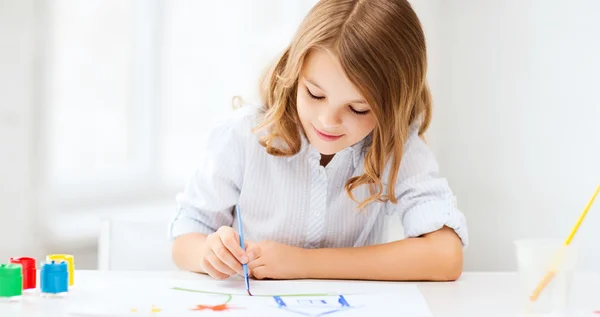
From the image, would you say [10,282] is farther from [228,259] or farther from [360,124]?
[360,124]

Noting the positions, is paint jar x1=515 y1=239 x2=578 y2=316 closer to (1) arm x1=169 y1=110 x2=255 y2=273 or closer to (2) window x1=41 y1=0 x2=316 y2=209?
(1) arm x1=169 y1=110 x2=255 y2=273

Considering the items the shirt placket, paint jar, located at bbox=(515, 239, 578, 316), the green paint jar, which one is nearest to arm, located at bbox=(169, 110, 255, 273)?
the shirt placket

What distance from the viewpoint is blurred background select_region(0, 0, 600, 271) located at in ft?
5.27

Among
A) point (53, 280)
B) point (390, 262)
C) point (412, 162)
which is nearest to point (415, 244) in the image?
point (390, 262)

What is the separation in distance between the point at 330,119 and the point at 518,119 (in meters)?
1.00

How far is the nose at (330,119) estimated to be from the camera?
45.4 inches

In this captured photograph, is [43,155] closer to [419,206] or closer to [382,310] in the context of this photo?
[419,206]

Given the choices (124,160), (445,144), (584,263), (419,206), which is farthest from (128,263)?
(584,263)

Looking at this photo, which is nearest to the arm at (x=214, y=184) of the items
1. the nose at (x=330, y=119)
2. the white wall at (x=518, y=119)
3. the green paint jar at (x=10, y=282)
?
the nose at (x=330, y=119)

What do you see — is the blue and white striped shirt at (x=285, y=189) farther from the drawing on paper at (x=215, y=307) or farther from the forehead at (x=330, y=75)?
the drawing on paper at (x=215, y=307)

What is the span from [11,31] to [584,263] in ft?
4.39

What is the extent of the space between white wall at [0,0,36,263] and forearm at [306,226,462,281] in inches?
27.1

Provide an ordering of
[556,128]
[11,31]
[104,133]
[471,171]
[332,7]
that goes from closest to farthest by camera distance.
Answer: [332,7], [11,31], [104,133], [556,128], [471,171]

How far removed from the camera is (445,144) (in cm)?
213
